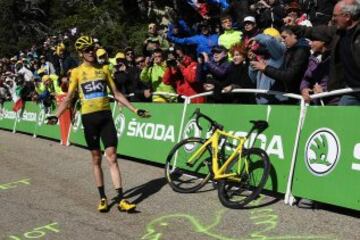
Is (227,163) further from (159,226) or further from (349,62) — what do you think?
(349,62)

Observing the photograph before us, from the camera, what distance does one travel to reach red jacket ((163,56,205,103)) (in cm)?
1019

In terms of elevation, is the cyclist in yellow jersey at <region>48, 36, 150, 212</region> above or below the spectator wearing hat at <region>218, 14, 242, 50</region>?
below

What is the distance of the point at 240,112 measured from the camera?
824 centimetres

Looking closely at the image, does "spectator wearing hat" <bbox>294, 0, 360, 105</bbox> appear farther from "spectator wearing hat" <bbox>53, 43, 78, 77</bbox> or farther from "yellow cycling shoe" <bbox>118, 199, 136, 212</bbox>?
"spectator wearing hat" <bbox>53, 43, 78, 77</bbox>

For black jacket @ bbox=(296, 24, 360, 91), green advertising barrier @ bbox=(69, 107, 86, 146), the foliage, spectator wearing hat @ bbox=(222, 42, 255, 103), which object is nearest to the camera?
black jacket @ bbox=(296, 24, 360, 91)

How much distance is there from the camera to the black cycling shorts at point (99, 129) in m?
7.57

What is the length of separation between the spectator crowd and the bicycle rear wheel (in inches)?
37.6

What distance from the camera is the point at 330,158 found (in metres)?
6.63

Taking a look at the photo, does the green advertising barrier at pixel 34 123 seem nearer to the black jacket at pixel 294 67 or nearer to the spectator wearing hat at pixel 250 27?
the spectator wearing hat at pixel 250 27

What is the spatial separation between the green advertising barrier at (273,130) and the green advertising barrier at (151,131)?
1.62m

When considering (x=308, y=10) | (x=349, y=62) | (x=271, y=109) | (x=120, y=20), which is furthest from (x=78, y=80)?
(x=120, y=20)

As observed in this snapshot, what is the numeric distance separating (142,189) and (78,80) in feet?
6.91

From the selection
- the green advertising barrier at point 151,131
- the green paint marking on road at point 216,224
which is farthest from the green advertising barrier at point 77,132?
the green paint marking on road at point 216,224

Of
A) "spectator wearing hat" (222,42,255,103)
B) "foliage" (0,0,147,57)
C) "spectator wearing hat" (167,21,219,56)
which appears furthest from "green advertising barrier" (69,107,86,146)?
"foliage" (0,0,147,57)
